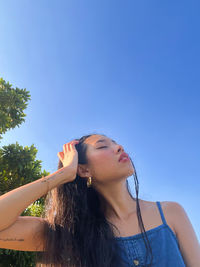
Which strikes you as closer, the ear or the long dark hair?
the long dark hair

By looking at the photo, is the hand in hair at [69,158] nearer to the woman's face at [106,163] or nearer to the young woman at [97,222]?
the young woman at [97,222]

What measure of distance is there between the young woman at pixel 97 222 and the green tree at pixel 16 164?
522cm

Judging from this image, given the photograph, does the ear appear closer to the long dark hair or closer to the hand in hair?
the long dark hair

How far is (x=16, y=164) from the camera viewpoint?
25.7ft

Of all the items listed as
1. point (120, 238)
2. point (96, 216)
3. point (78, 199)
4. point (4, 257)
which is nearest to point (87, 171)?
point (78, 199)

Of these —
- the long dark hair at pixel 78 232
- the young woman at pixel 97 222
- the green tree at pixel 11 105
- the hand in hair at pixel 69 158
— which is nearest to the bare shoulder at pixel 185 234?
the young woman at pixel 97 222

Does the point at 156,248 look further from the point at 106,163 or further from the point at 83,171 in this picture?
the point at 83,171

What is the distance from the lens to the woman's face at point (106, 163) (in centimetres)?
233

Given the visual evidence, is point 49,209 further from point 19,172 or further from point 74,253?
point 19,172

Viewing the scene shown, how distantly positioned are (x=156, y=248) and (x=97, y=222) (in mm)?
674

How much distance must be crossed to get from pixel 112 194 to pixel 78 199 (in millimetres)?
428

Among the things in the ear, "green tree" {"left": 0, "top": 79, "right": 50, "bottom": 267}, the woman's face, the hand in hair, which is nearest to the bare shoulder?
the woman's face

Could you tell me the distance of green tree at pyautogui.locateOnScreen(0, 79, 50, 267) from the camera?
261 inches

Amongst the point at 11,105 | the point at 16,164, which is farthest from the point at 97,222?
the point at 11,105
